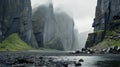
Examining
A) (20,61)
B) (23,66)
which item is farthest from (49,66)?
(20,61)

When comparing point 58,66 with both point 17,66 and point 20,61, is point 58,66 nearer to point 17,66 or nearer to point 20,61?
point 17,66

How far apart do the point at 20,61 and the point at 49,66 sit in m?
17.6

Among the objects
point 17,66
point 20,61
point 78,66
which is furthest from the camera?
point 20,61

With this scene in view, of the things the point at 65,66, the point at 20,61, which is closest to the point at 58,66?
the point at 65,66

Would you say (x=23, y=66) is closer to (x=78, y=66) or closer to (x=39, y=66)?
(x=39, y=66)

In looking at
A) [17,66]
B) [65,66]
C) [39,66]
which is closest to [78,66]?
[65,66]

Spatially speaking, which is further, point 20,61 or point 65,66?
point 20,61

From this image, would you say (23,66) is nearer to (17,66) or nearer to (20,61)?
(17,66)

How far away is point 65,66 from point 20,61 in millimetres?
21528

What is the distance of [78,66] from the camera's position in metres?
96.4

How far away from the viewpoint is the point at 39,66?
298ft

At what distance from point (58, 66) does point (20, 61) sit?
66.9ft

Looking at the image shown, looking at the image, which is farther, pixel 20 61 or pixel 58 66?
pixel 20 61

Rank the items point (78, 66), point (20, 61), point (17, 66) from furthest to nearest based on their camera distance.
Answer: point (20, 61), point (78, 66), point (17, 66)
